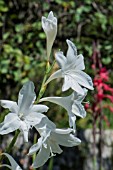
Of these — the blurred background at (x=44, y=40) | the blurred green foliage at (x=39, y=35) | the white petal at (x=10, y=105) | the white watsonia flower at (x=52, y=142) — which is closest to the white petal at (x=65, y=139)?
the white watsonia flower at (x=52, y=142)

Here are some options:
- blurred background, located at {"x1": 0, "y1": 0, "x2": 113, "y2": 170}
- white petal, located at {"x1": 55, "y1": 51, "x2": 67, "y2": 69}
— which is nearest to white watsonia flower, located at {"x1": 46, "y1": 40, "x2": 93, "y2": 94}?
white petal, located at {"x1": 55, "y1": 51, "x2": 67, "y2": 69}

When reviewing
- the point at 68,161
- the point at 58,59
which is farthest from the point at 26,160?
the point at 58,59

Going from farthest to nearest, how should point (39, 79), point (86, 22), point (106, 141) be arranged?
point (86, 22), point (39, 79), point (106, 141)

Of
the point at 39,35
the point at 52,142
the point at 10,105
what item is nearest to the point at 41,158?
the point at 52,142

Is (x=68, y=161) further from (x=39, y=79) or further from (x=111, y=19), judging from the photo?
(x=111, y=19)

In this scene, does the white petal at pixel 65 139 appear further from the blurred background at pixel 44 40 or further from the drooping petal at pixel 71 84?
the blurred background at pixel 44 40

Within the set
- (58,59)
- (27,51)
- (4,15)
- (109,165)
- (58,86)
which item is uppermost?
(4,15)

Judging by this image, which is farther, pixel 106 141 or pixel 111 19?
pixel 111 19
